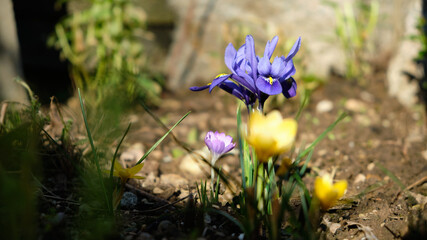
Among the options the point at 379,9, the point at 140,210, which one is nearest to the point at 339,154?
the point at 140,210

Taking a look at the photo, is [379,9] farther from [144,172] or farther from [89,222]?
[89,222]

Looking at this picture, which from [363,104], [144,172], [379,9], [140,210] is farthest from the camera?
[379,9]

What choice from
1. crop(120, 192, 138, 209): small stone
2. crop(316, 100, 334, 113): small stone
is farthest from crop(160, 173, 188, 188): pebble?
crop(316, 100, 334, 113): small stone

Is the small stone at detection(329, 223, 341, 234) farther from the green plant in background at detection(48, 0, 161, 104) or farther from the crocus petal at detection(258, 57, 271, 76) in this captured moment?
the green plant in background at detection(48, 0, 161, 104)

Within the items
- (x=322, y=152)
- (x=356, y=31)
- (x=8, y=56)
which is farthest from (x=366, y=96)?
(x=8, y=56)

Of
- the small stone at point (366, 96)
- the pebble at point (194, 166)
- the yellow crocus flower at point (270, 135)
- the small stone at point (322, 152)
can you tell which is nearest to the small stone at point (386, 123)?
the small stone at point (366, 96)

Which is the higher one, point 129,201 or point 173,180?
point 173,180

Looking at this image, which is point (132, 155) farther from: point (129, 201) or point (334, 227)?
point (334, 227)
